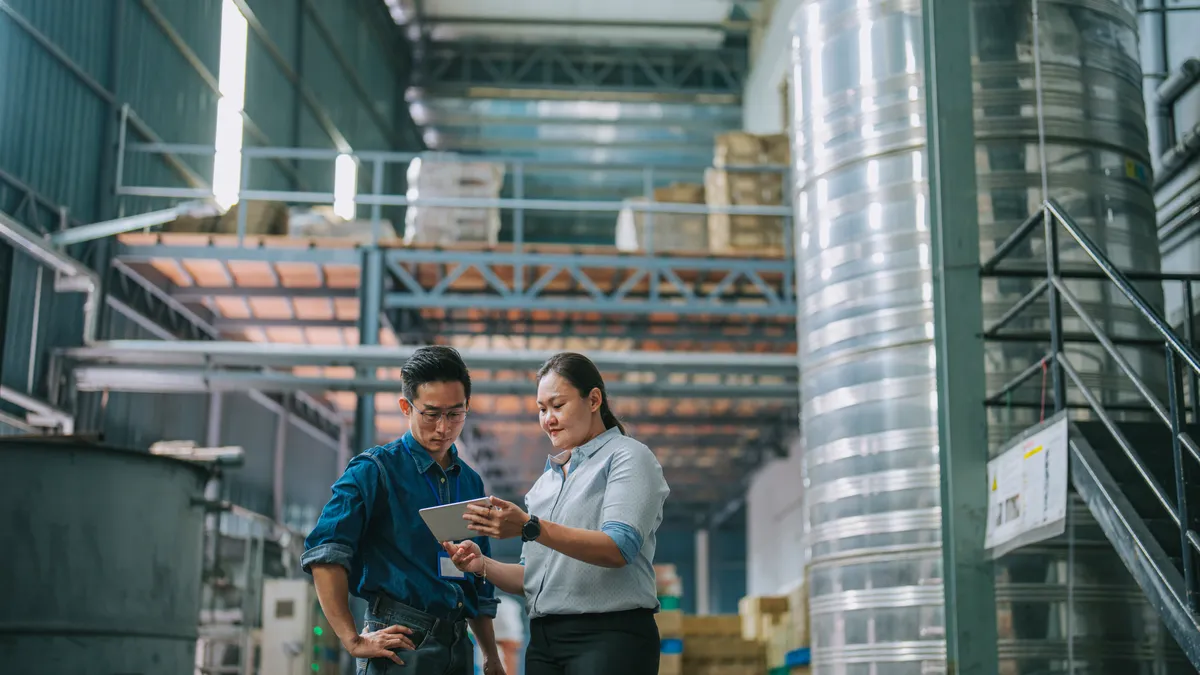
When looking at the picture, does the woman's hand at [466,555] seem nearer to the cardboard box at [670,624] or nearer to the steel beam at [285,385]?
the steel beam at [285,385]

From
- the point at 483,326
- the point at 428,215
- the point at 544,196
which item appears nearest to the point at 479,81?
the point at 544,196

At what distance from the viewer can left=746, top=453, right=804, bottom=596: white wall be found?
82.0 feet

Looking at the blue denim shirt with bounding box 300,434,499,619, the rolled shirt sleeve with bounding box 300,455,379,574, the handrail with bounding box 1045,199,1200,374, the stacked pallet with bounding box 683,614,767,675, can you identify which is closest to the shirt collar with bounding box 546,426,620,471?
the blue denim shirt with bounding box 300,434,499,619

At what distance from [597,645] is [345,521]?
82 centimetres

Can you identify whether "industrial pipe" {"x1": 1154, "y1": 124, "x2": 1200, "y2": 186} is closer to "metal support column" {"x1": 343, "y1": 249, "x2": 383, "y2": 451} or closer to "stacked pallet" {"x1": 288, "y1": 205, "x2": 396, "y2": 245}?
"metal support column" {"x1": 343, "y1": 249, "x2": 383, "y2": 451}

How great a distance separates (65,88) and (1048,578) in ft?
37.7

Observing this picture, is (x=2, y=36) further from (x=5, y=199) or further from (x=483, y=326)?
(x=483, y=326)

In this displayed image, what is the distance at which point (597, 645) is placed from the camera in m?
3.89

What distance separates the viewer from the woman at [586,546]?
3.82 metres

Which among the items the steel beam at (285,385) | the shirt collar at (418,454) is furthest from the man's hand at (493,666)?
the steel beam at (285,385)

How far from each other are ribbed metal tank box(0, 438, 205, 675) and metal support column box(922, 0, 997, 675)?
5658 millimetres

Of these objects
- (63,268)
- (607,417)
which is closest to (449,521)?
(607,417)

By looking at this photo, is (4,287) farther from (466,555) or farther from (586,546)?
(586,546)

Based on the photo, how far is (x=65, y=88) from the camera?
14.1 m
